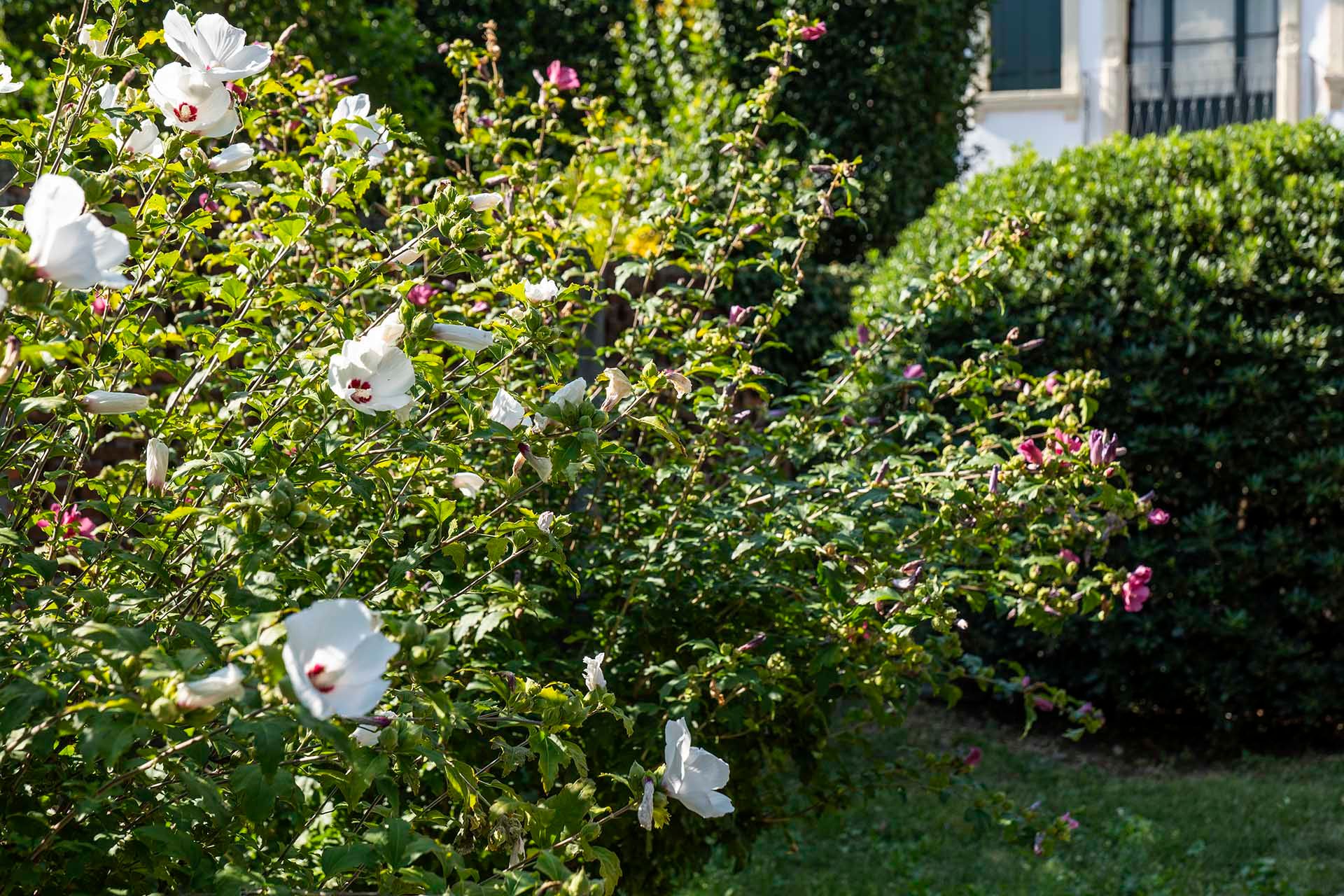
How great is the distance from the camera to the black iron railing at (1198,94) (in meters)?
14.7

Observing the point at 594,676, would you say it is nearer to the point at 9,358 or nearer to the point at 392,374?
the point at 392,374

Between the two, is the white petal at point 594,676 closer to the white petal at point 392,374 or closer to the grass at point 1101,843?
the white petal at point 392,374

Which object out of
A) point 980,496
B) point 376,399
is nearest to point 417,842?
point 376,399

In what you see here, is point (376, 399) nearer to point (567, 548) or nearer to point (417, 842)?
point (417, 842)

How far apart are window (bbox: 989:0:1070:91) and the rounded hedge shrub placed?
1079 cm

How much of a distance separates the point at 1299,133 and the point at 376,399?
15.2 feet

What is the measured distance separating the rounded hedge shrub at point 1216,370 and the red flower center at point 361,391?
350 centimetres

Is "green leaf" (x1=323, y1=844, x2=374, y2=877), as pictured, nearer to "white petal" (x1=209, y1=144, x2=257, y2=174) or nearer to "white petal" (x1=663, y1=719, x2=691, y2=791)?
"white petal" (x1=663, y1=719, x2=691, y2=791)

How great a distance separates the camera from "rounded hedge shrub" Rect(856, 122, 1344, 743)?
4.69m

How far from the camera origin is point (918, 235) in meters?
5.25

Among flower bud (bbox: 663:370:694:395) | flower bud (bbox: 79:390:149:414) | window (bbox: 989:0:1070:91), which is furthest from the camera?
window (bbox: 989:0:1070:91)

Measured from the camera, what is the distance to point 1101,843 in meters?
3.98

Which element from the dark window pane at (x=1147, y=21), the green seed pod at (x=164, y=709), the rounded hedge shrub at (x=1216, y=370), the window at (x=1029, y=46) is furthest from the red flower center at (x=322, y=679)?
the dark window pane at (x=1147, y=21)

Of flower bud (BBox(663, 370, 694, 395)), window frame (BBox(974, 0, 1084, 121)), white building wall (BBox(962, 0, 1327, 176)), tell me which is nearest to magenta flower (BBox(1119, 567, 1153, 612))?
flower bud (BBox(663, 370, 694, 395))
